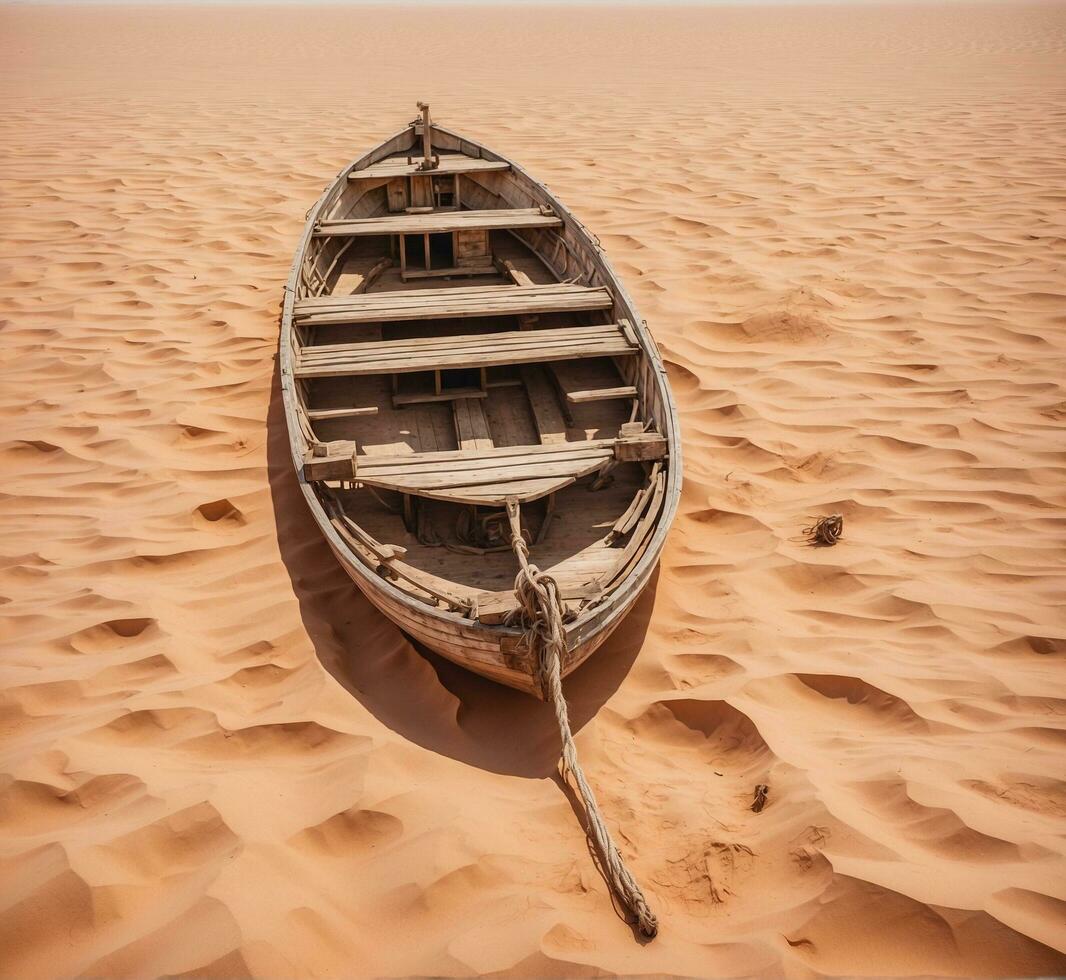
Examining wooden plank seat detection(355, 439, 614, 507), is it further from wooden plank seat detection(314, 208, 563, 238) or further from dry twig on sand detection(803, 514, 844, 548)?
wooden plank seat detection(314, 208, 563, 238)

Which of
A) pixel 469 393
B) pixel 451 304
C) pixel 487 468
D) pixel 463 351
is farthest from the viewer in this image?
pixel 451 304

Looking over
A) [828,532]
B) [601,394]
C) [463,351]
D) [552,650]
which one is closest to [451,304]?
[463,351]

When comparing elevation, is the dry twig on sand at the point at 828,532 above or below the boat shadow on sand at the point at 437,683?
above

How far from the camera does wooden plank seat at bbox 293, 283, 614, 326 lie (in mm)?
5125

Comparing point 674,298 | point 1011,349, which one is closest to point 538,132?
point 674,298

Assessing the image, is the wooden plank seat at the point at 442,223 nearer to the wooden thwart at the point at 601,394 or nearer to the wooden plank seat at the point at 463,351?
the wooden plank seat at the point at 463,351

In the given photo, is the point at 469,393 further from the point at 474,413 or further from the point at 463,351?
the point at 463,351

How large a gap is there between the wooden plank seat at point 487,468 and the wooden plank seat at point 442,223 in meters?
2.88

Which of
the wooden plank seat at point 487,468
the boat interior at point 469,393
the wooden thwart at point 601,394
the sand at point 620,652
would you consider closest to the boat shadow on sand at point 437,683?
the sand at point 620,652

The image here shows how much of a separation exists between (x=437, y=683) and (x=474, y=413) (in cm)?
188

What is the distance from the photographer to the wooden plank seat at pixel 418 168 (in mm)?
7078

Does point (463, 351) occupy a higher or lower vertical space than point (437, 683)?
higher

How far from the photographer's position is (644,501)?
3908mm

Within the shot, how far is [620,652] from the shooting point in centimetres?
379
